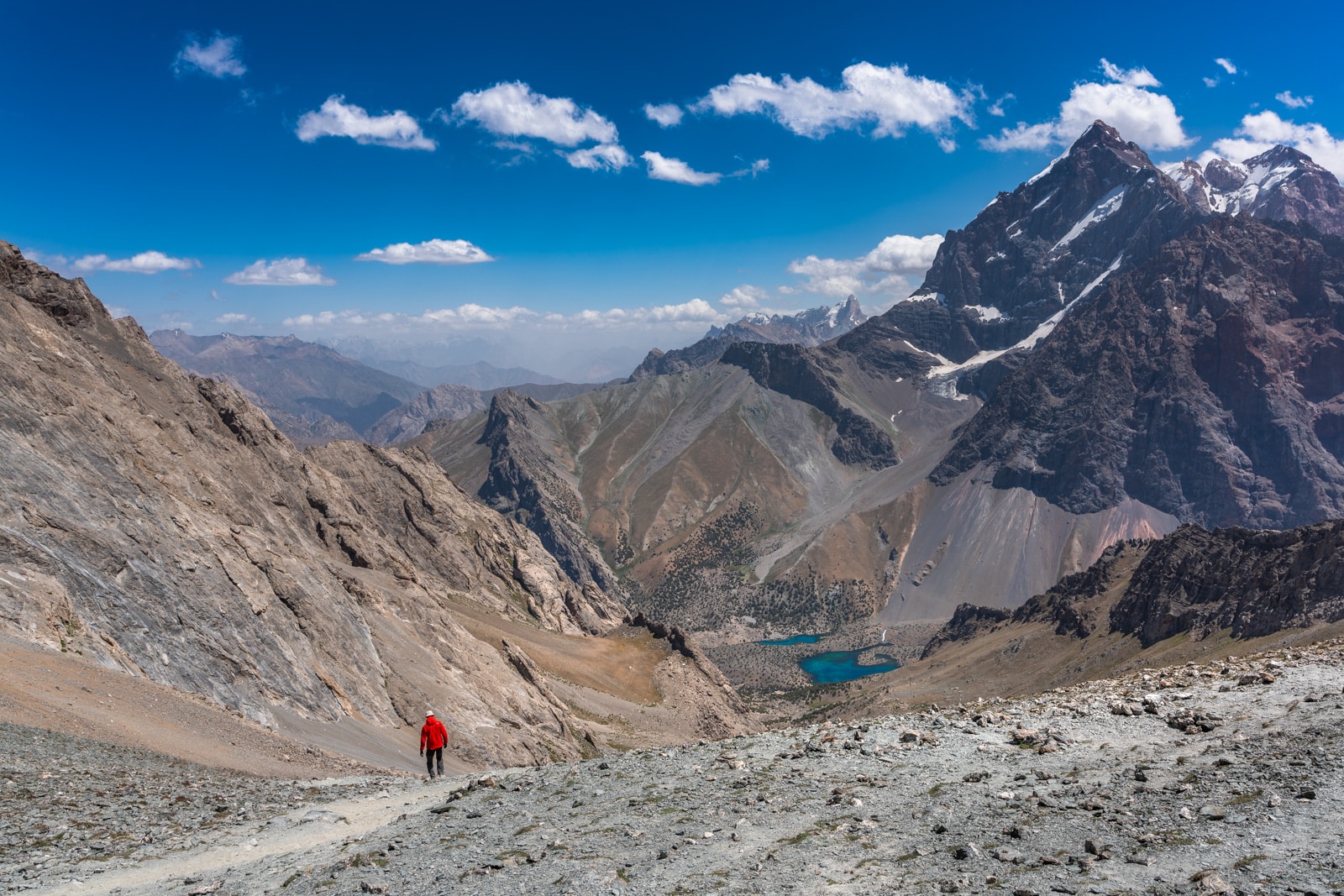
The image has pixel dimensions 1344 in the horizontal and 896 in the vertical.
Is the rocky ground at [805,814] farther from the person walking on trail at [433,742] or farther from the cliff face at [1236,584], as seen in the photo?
the cliff face at [1236,584]

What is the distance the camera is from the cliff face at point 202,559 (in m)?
38.3

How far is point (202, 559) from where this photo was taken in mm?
47219

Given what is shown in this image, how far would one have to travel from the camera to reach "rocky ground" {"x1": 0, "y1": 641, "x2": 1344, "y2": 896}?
53.3 ft

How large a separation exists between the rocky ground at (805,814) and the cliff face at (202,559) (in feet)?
50.0

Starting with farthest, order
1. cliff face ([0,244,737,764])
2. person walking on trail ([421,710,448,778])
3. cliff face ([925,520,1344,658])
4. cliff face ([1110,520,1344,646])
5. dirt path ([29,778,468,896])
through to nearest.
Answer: cliff face ([925,520,1344,658]) → cliff face ([1110,520,1344,646]) → cliff face ([0,244,737,764]) → person walking on trail ([421,710,448,778]) → dirt path ([29,778,468,896])

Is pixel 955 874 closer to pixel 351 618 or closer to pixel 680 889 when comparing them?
pixel 680 889

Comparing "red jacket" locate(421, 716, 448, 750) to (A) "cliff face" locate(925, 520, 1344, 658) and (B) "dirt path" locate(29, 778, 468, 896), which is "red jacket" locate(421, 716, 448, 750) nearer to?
(B) "dirt path" locate(29, 778, 468, 896)

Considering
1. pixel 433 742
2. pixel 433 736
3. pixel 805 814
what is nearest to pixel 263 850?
pixel 433 742

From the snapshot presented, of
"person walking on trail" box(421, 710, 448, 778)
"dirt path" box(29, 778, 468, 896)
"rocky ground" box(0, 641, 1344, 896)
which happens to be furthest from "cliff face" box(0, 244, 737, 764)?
"dirt path" box(29, 778, 468, 896)

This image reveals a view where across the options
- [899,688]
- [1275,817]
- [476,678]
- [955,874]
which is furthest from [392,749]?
[899,688]

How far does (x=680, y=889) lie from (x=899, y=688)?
154364 mm

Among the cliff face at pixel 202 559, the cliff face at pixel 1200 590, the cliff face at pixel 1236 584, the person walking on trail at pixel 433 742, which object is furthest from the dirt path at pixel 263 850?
the cliff face at pixel 1236 584

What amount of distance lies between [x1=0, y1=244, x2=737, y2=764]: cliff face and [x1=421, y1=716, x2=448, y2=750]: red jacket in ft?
40.9

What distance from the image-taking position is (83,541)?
3938cm
